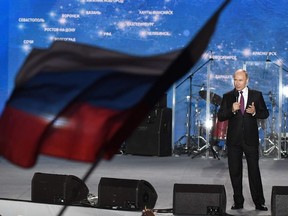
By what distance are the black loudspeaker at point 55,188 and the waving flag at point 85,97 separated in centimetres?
524

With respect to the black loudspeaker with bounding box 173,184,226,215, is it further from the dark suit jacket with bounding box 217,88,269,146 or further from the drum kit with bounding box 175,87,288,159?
the drum kit with bounding box 175,87,288,159

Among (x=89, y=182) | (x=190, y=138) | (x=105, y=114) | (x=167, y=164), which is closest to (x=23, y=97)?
(x=105, y=114)

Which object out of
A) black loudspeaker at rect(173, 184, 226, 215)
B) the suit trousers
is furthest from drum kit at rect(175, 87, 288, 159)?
black loudspeaker at rect(173, 184, 226, 215)

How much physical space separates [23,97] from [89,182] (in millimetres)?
7778

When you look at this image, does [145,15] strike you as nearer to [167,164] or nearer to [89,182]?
[167,164]

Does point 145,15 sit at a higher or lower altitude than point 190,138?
higher

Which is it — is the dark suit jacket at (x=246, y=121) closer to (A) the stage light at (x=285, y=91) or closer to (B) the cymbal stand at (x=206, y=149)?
(B) the cymbal stand at (x=206, y=149)

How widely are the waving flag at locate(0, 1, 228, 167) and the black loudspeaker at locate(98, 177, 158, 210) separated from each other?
500 cm

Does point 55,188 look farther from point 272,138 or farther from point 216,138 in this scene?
point 272,138

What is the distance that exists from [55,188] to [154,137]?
6.92 m

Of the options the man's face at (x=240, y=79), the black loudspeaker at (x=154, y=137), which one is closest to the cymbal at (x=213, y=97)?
the black loudspeaker at (x=154, y=137)

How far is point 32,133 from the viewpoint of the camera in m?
1.77

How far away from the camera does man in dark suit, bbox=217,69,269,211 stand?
23.4 ft

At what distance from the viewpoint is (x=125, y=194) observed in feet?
22.4
